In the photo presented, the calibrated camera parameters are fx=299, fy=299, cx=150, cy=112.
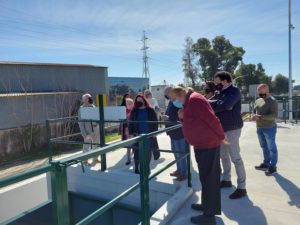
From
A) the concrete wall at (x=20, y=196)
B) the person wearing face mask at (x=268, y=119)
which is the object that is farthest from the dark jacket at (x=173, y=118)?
the concrete wall at (x=20, y=196)

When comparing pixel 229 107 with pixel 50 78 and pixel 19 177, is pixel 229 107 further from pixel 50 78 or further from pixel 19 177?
pixel 50 78

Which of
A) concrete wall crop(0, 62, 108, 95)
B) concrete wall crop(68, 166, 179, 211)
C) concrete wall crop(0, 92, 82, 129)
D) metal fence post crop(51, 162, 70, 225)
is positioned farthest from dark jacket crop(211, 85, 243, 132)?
concrete wall crop(0, 62, 108, 95)

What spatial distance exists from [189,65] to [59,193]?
42754 mm

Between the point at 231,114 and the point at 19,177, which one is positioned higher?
the point at 231,114

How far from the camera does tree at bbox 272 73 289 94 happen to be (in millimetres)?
52375

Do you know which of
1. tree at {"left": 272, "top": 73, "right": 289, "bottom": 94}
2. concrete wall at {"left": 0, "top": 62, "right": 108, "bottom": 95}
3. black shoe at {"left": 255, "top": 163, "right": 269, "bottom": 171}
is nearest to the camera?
black shoe at {"left": 255, "top": 163, "right": 269, "bottom": 171}

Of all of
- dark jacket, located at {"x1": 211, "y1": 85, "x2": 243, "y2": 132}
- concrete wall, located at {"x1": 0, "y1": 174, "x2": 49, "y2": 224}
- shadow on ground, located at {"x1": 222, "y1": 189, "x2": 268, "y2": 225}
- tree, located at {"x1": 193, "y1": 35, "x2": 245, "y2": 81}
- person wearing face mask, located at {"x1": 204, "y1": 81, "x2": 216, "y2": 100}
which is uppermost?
tree, located at {"x1": 193, "y1": 35, "x2": 245, "y2": 81}

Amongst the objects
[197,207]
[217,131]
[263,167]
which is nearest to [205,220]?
[197,207]

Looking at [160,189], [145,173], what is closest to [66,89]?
[160,189]

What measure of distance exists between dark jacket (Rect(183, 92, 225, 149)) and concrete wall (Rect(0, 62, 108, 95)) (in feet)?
40.9

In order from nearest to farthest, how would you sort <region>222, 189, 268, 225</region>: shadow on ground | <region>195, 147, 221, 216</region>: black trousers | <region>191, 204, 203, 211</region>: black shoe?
1. <region>195, 147, 221, 216</region>: black trousers
2. <region>222, 189, 268, 225</region>: shadow on ground
3. <region>191, 204, 203, 211</region>: black shoe

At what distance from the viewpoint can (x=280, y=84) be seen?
52.6 m

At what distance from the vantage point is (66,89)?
17.9m

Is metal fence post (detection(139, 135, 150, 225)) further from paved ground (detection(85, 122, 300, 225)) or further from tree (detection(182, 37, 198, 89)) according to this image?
tree (detection(182, 37, 198, 89))
